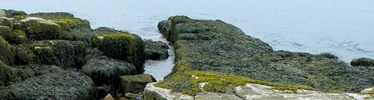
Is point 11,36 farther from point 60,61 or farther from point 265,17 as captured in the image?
point 265,17

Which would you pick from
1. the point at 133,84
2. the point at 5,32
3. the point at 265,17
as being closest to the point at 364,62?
the point at 133,84

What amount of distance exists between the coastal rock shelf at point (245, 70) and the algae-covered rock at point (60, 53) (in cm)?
447

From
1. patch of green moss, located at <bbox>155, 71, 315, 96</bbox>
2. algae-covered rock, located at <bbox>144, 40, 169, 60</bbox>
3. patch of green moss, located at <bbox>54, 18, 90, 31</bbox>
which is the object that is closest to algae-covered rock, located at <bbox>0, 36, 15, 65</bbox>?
patch of green moss, located at <bbox>54, 18, 90, 31</bbox>

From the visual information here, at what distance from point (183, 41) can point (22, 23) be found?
8.48 m

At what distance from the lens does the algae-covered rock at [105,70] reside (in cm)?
1839

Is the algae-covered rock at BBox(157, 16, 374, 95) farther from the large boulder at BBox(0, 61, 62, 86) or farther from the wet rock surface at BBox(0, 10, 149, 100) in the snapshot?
the large boulder at BBox(0, 61, 62, 86)

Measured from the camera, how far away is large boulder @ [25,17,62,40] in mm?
21062

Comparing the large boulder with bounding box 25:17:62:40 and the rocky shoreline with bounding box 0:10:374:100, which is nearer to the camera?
the rocky shoreline with bounding box 0:10:374:100

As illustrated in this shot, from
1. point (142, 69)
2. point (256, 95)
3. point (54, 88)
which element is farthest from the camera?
point (142, 69)

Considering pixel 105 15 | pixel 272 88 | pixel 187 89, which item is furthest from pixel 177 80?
pixel 105 15

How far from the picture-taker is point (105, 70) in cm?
1859

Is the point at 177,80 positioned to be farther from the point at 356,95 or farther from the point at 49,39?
the point at 49,39

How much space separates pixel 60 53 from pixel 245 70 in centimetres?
789

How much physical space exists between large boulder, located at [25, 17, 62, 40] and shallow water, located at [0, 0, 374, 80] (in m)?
Answer: 4.90
